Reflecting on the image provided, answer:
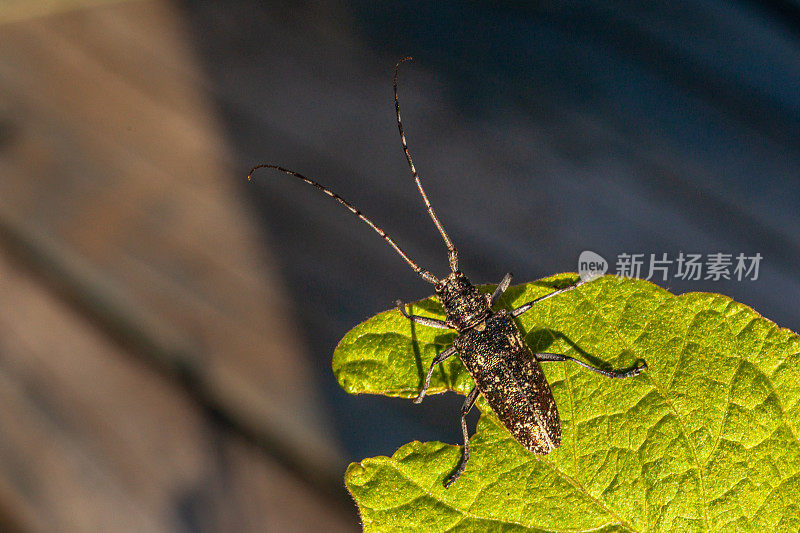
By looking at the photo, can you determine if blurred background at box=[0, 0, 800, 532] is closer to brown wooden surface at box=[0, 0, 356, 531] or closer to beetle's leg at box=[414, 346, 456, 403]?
brown wooden surface at box=[0, 0, 356, 531]

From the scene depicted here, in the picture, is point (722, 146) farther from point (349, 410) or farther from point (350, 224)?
point (349, 410)

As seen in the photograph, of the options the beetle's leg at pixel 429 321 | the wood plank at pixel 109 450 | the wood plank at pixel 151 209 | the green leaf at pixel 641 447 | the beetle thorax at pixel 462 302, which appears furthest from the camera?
the wood plank at pixel 151 209

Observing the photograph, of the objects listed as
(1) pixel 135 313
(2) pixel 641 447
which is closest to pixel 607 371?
(2) pixel 641 447

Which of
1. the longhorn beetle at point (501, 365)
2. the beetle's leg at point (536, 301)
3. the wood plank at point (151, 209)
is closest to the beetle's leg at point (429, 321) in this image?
the longhorn beetle at point (501, 365)

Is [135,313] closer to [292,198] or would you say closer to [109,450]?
[109,450]

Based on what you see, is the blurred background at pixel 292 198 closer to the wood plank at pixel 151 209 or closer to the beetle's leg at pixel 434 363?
the wood plank at pixel 151 209

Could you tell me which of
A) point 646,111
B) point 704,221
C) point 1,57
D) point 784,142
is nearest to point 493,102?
point 646,111
